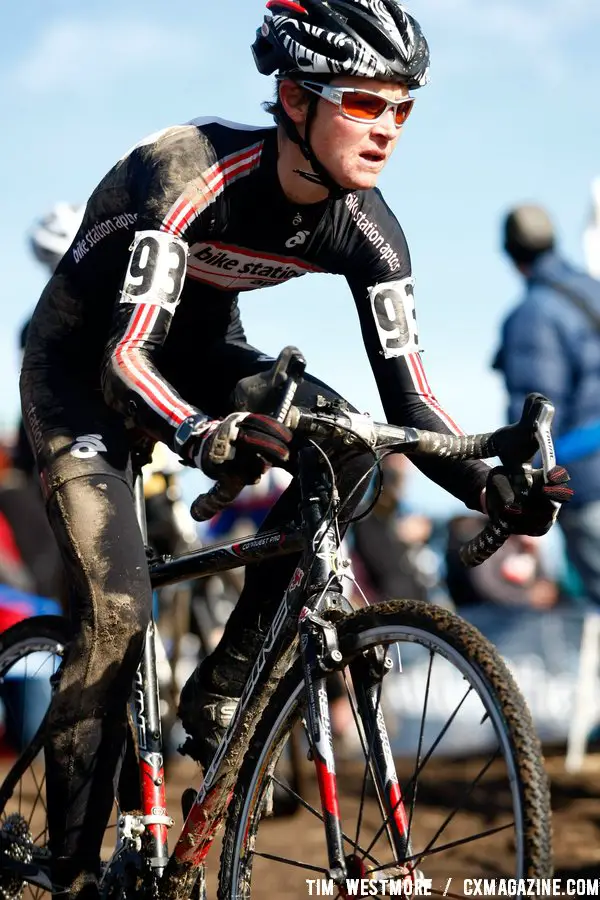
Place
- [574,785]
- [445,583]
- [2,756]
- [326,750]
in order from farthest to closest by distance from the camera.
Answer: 1. [445,583]
2. [2,756]
3. [574,785]
4. [326,750]

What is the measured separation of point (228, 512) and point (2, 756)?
3141 millimetres

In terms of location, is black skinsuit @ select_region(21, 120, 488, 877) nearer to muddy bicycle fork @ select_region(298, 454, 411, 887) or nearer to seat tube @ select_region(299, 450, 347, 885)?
seat tube @ select_region(299, 450, 347, 885)

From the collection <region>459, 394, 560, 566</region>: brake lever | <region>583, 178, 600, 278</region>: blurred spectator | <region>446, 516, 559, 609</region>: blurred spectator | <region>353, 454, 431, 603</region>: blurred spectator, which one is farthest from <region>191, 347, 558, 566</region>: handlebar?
<region>353, 454, 431, 603</region>: blurred spectator

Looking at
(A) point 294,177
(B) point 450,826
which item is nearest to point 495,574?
(B) point 450,826

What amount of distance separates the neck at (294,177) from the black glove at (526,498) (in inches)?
40.9

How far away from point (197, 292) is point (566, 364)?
12.5 ft

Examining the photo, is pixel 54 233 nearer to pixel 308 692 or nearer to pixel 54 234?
pixel 54 234

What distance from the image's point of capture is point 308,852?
6.85 m

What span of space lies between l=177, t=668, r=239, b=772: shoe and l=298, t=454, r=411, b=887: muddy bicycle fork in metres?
0.68

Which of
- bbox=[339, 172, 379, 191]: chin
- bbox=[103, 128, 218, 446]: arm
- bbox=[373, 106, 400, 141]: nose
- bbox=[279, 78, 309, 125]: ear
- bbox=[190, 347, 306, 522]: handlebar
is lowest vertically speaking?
bbox=[190, 347, 306, 522]: handlebar

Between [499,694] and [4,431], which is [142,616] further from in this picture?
[4,431]

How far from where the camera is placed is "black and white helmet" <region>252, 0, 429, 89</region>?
3850 mm

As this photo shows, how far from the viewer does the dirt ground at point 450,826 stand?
6.23 metres

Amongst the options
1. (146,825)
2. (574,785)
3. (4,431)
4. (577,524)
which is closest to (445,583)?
(574,785)
